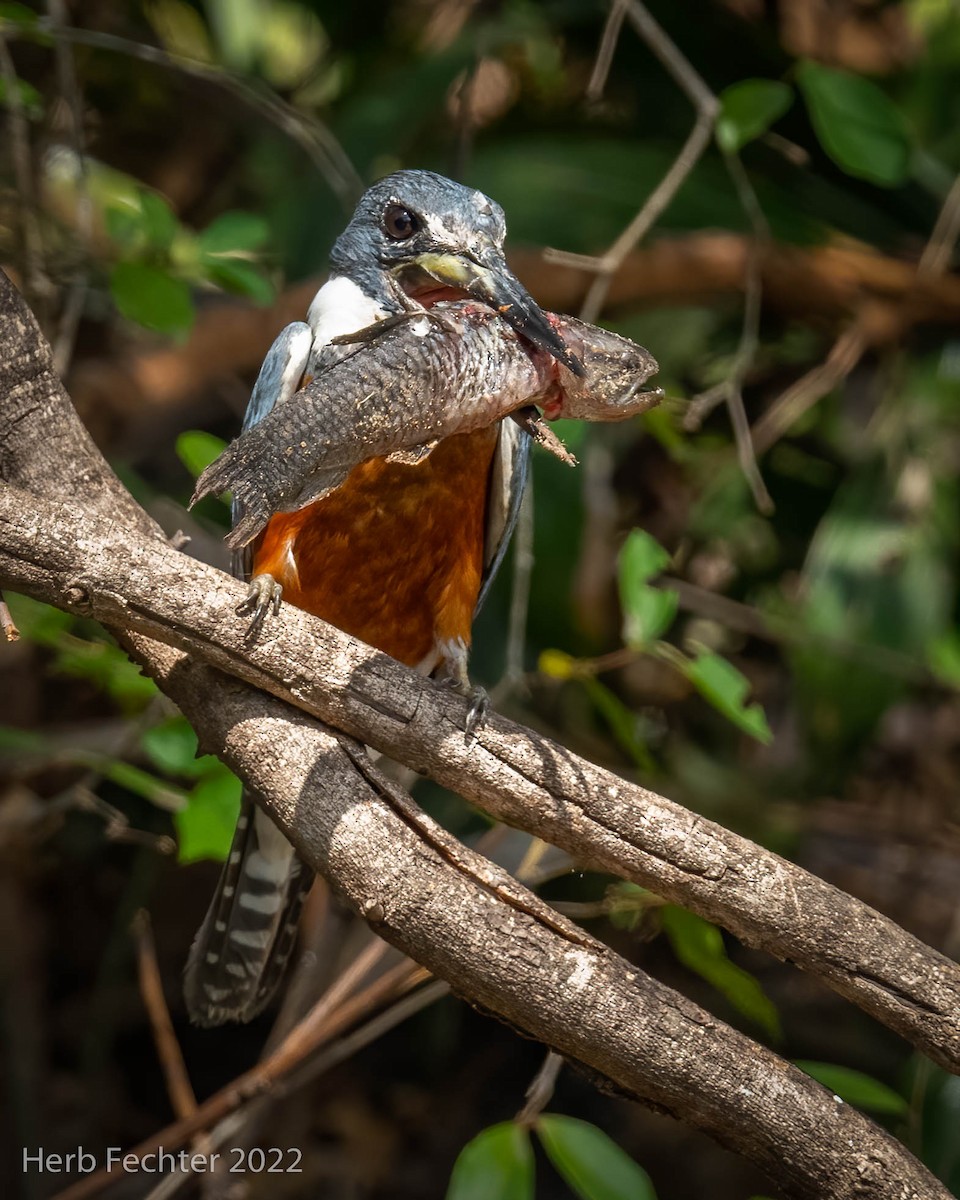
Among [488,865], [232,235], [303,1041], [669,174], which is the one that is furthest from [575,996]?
→ [669,174]

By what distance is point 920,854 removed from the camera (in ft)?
15.1

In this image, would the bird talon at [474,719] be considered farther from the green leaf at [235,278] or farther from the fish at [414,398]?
the green leaf at [235,278]

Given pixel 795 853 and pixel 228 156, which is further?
pixel 228 156

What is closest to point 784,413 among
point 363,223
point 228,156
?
point 363,223

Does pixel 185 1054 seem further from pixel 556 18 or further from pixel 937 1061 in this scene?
pixel 556 18

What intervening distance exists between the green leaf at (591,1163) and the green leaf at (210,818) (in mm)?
880

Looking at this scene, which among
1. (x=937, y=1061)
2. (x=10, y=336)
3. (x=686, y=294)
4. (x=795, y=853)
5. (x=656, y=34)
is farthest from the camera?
(x=686, y=294)

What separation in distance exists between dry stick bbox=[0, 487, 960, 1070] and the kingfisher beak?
1.97 feet

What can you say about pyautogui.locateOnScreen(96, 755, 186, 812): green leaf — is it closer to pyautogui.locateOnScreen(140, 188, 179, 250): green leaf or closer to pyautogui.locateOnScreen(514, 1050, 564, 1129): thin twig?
pyautogui.locateOnScreen(514, 1050, 564, 1129): thin twig

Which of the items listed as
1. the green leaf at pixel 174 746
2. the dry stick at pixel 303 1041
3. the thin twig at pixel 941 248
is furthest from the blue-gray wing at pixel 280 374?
the thin twig at pixel 941 248

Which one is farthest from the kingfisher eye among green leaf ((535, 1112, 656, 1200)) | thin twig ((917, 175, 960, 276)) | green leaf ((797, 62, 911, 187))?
thin twig ((917, 175, 960, 276))

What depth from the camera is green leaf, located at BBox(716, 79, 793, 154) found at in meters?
3.18

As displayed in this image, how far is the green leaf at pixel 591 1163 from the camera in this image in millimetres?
2209

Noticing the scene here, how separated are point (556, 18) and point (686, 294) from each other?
→ 1.13m
